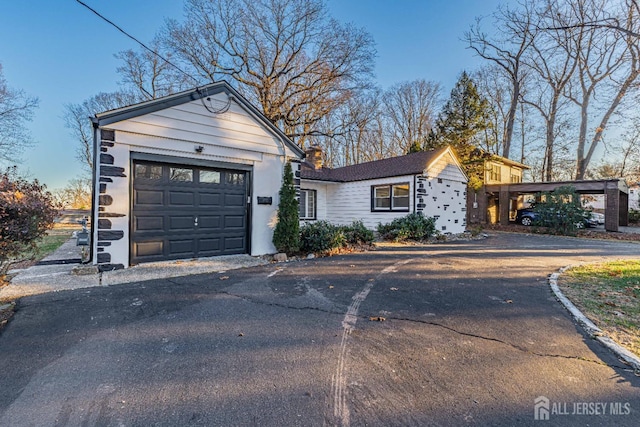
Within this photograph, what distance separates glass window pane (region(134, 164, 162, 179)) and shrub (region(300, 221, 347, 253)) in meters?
4.10

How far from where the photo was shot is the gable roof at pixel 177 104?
6.04m

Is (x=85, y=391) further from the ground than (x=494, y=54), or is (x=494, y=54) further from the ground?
(x=494, y=54)

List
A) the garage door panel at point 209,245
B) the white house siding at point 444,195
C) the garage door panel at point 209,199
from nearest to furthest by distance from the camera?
the garage door panel at point 209,199, the garage door panel at point 209,245, the white house siding at point 444,195

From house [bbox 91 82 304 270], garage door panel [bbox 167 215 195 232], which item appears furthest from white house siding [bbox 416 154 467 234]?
garage door panel [bbox 167 215 195 232]

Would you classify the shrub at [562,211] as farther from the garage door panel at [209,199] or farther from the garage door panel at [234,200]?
the garage door panel at [209,199]

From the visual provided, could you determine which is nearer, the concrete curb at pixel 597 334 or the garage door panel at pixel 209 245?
the concrete curb at pixel 597 334

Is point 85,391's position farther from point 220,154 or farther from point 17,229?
point 220,154

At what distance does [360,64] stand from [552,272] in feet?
59.7

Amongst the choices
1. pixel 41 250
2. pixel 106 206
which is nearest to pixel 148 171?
pixel 106 206

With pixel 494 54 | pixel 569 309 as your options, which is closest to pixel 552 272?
pixel 569 309

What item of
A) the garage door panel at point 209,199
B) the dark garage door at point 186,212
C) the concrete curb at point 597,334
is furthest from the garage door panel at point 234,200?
the concrete curb at point 597,334

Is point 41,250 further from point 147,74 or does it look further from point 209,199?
point 147,74

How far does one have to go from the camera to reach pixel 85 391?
88.6 inches

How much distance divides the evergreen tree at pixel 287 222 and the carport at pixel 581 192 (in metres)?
17.3
